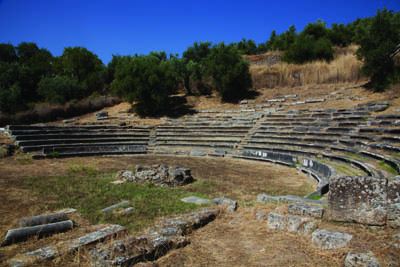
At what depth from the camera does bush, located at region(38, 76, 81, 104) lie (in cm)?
2741

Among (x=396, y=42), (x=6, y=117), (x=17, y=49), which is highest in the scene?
(x=17, y=49)

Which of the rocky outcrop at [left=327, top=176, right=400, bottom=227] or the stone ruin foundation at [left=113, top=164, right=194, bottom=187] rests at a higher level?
the rocky outcrop at [left=327, top=176, right=400, bottom=227]

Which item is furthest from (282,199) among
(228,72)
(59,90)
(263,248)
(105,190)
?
(59,90)

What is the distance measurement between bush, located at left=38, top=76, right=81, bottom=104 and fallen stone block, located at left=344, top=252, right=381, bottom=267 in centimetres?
2872

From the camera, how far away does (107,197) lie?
22.7ft

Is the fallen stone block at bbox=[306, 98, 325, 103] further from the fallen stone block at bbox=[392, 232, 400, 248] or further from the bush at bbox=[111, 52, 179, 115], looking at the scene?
the fallen stone block at bbox=[392, 232, 400, 248]

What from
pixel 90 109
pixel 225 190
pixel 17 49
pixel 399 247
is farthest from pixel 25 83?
pixel 399 247

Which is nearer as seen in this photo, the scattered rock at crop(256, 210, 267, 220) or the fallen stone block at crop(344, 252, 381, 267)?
the fallen stone block at crop(344, 252, 381, 267)

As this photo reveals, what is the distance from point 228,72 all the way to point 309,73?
7149mm

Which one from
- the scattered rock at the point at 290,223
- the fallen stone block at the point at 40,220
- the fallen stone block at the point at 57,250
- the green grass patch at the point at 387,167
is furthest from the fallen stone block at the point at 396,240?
the fallen stone block at the point at 40,220

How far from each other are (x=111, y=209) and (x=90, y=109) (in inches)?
814

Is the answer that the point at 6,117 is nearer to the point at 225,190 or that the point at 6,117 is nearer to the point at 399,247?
the point at 225,190

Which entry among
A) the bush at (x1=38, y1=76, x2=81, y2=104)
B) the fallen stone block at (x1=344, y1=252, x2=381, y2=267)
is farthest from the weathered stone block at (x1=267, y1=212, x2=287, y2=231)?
the bush at (x1=38, y1=76, x2=81, y2=104)

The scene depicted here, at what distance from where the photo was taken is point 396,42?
17.1 meters
